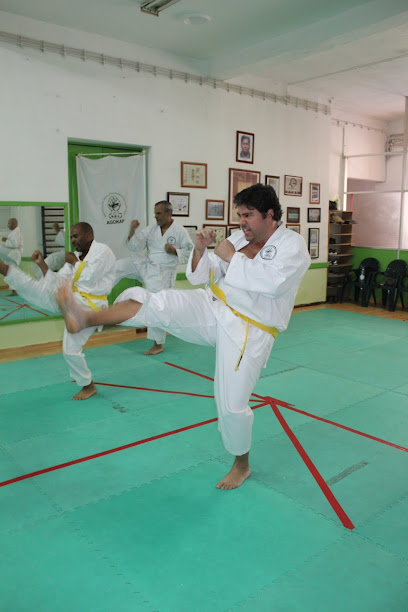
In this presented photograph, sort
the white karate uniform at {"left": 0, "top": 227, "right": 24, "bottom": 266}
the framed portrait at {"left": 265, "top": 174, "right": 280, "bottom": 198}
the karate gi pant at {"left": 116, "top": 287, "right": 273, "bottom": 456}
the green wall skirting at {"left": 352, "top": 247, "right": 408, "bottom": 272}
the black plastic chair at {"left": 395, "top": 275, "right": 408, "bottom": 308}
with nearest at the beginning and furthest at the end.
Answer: the karate gi pant at {"left": 116, "top": 287, "right": 273, "bottom": 456} → the white karate uniform at {"left": 0, "top": 227, "right": 24, "bottom": 266} → the framed portrait at {"left": 265, "top": 174, "right": 280, "bottom": 198} → the black plastic chair at {"left": 395, "top": 275, "right": 408, "bottom": 308} → the green wall skirting at {"left": 352, "top": 247, "right": 408, "bottom": 272}

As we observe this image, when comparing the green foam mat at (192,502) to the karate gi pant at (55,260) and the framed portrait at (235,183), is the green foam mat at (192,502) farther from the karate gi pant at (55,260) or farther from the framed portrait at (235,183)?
the framed portrait at (235,183)

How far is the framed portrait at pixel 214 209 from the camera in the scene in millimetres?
7688

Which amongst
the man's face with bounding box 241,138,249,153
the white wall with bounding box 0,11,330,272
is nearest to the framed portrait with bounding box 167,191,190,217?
the white wall with bounding box 0,11,330,272

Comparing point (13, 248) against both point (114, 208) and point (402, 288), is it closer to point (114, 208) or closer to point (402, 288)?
point (114, 208)

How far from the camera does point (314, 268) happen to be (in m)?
9.52

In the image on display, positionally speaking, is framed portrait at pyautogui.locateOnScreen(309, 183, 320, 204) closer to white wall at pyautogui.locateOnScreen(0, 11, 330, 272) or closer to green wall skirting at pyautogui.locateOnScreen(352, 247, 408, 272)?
white wall at pyautogui.locateOnScreen(0, 11, 330, 272)

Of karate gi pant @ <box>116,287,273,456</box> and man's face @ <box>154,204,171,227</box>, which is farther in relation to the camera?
man's face @ <box>154,204,171,227</box>

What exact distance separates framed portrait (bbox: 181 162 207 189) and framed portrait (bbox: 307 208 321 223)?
2.56 meters

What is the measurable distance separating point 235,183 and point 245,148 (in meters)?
0.62

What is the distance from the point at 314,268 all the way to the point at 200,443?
21.6ft

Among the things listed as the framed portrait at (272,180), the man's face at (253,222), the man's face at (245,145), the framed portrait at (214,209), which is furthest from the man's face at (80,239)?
the framed portrait at (272,180)

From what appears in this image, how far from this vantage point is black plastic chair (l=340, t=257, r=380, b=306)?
9.49 m

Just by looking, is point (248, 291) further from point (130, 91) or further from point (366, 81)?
point (366, 81)

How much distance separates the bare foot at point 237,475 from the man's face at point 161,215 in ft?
11.7
